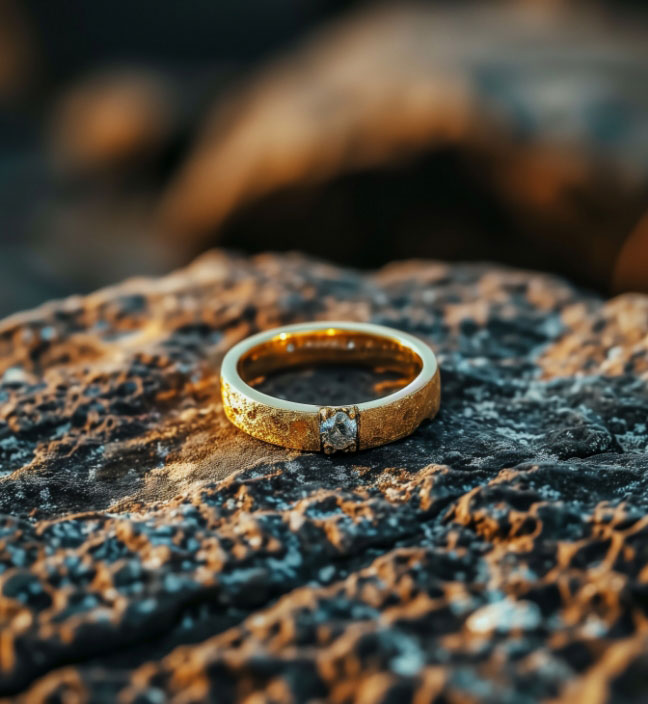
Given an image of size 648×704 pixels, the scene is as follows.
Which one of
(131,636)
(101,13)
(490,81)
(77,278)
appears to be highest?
(101,13)

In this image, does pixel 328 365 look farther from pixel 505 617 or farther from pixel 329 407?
pixel 505 617

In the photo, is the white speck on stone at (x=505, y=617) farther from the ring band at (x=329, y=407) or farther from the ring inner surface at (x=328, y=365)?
the ring inner surface at (x=328, y=365)

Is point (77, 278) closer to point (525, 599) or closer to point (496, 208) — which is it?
point (496, 208)

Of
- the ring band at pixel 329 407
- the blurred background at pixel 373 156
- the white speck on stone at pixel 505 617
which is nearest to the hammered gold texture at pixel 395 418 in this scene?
the ring band at pixel 329 407

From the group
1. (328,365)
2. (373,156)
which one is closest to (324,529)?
(328,365)

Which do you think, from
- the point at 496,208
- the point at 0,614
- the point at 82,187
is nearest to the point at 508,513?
the point at 0,614

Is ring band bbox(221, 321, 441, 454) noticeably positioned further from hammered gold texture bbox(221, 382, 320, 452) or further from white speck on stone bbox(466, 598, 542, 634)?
white speck on stone bbox(466, 598, 542, 634)
